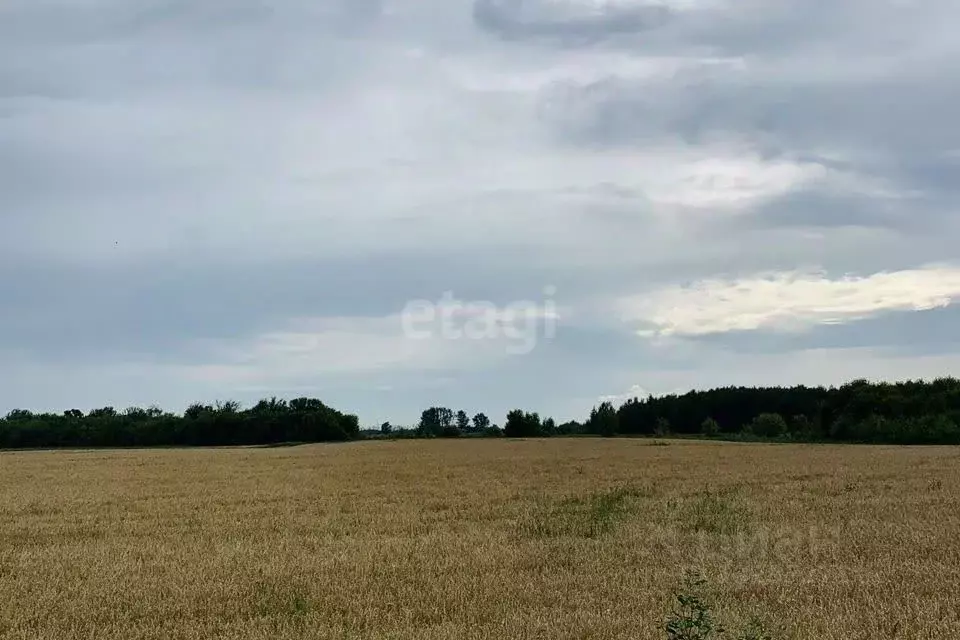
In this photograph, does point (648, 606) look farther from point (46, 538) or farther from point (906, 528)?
point (46, 538)

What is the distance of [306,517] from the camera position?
17.5 meters

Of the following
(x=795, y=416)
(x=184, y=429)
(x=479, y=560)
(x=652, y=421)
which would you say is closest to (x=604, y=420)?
(x=652, y=421)

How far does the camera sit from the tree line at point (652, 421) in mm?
80750

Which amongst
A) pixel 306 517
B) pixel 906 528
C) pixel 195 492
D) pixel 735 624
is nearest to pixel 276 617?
pixel 735 624

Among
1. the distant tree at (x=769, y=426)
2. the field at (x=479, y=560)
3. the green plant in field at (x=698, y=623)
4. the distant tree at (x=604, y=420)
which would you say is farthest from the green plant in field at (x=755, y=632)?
the distant tree at (x=604, y=420)

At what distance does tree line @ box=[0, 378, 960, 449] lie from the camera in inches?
3179

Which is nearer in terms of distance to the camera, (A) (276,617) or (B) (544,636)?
(B) (544,636)

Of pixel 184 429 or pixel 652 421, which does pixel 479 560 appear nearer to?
pixel 184 429

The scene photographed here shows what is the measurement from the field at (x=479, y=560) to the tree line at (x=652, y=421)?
197 ft

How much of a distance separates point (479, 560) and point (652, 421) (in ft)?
411

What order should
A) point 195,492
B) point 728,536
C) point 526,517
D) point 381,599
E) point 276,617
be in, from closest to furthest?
point 276,617 < point 381,599 < point 728,536 < point 526,517 < point 195,492

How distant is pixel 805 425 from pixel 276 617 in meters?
95.7

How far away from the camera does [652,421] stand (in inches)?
5261

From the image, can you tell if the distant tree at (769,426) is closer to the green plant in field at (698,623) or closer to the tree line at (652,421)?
the tree line at (652,421)
